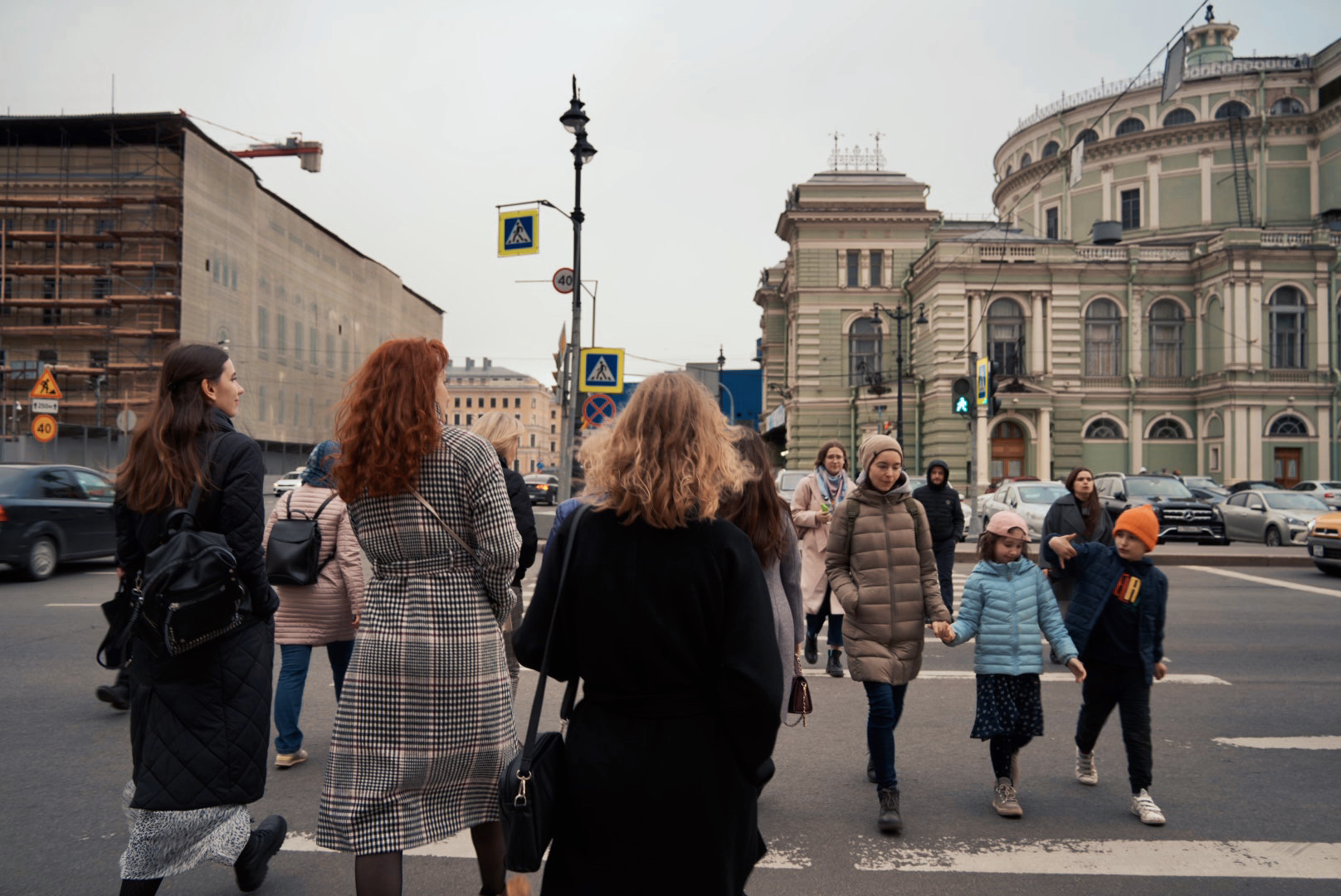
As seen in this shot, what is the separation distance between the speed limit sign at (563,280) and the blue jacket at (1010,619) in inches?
562

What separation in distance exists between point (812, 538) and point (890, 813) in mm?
4148

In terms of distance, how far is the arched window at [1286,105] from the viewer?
5294 centimetres

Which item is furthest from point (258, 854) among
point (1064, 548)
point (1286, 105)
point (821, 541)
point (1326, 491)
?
point (1286, 105)

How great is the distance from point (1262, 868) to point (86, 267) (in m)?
59.0

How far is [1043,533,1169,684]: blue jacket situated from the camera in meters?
5.12

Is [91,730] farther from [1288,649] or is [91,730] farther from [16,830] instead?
[1288,649]

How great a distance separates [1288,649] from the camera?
9.63 metres

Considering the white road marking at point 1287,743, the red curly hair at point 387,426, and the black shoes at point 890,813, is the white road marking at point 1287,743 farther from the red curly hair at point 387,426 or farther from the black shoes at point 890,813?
the red curly hair at point 387,426

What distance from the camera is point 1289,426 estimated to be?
4225 cm

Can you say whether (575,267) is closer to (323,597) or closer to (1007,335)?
(323,597)

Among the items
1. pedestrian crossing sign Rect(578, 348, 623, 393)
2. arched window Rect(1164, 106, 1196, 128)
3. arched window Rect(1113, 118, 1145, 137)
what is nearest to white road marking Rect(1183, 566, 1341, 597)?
pedestrian crossing sign Rect(578, 348, 623, 393)

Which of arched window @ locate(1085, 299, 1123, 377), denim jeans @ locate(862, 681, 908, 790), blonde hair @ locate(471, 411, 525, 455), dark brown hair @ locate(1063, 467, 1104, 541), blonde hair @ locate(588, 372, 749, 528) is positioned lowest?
denim jeans @ locate(862, 681, 908, 790)

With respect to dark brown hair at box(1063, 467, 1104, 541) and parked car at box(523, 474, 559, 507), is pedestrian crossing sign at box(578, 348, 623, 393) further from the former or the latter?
parked car at box(523, 474, 559, 507)

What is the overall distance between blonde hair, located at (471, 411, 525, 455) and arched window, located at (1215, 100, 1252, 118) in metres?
59.3
